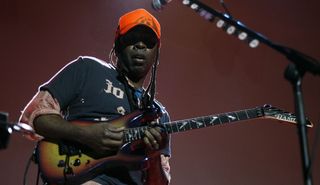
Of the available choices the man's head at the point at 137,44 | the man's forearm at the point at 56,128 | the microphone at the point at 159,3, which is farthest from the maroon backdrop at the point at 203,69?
the microphone at the point at 159,3

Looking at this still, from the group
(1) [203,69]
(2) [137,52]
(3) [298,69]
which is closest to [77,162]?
(2) [137,52]

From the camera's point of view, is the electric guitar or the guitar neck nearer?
the electric guitar

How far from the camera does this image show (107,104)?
7.99 feet

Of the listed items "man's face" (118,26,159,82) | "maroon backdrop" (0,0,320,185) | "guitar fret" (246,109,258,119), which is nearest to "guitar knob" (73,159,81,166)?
"man's face" (118,26,159,82)

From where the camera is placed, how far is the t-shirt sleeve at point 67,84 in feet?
7.76

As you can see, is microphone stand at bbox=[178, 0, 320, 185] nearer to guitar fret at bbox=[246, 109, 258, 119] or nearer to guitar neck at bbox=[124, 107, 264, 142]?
guitar neck at bbox=[124, 107, 264, 142]

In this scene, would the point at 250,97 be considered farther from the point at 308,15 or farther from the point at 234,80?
the point at 308,15

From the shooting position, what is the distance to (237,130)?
11.9 feet

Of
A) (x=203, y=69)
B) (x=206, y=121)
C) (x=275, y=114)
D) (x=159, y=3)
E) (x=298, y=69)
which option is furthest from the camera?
(x=203, y=69)

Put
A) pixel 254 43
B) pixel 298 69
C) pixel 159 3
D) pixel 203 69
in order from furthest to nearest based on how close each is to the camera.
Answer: pixel 203 69
pixel 159 3
pixel 254 43
pixel 298 69

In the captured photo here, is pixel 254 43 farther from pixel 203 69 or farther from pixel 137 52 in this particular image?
pixel 203 69

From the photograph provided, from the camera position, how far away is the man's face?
2676 mm

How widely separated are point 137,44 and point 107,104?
43cm

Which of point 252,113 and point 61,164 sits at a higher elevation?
point 252,113
